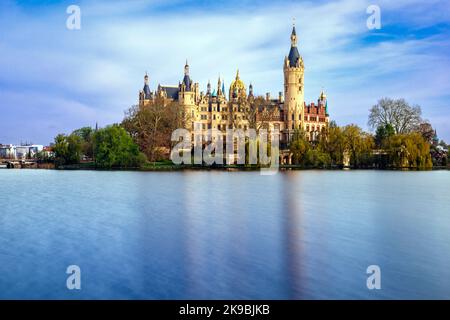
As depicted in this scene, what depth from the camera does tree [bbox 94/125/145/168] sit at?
60.2 meters

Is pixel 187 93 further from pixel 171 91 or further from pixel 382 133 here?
pixel 382 133

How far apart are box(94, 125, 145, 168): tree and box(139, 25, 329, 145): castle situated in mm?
23249

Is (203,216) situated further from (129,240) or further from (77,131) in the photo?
(77,131)

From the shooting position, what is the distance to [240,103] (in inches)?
3413

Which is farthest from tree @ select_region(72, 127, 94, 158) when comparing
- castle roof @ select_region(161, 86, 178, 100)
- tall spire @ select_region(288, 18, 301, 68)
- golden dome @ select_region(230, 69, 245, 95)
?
tall spire @ select_region(288, 18, 301, 68)

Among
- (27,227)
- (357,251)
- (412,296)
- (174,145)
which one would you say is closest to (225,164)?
(174,145)

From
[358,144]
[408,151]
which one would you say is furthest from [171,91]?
[408,151]

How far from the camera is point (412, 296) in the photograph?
11312 mm

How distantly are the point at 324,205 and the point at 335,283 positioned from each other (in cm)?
1451

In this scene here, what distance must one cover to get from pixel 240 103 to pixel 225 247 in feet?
235

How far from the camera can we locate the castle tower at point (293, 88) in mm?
91875

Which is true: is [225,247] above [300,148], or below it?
below

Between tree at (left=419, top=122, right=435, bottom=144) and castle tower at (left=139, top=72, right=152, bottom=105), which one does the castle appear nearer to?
castle tower at (left=139, top=72, right=152, bottom=105)

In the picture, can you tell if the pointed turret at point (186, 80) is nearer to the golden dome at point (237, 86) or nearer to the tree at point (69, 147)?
the golden dome at point (237, 86)
